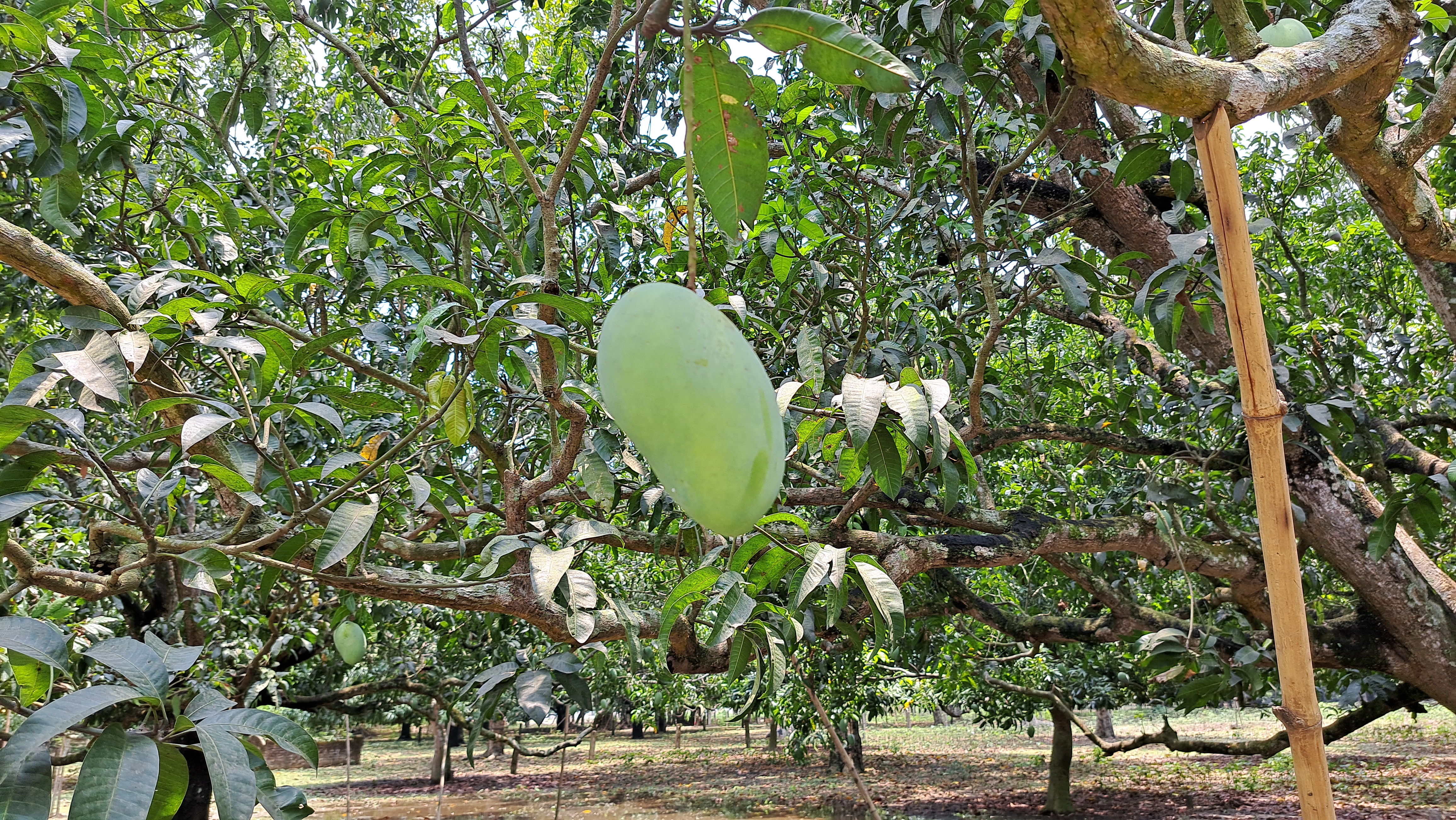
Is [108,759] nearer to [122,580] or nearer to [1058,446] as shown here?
[122,580]

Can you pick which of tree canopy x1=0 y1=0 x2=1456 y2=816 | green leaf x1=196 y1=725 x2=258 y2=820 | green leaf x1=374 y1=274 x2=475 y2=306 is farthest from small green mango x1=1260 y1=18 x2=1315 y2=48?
green leaf x1=196 y1=725 x2=258 y2=820

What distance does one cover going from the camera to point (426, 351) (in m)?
1.43

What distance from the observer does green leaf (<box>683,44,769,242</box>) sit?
620mm

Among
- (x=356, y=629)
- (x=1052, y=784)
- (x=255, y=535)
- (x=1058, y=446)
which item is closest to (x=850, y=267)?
(x=255, y=535)

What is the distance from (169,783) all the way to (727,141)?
887 millimetres

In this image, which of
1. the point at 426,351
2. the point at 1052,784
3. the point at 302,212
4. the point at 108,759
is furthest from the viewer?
the point at 1052,784

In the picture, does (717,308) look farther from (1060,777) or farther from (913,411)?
(1060,777)

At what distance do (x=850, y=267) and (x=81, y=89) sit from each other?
6.84ft

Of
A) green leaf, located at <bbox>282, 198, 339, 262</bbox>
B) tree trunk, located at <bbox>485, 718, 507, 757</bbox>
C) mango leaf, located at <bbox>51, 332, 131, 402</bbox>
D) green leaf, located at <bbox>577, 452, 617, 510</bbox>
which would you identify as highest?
green leaf, located at <bbox>282, 198, 339, 262</bbox>

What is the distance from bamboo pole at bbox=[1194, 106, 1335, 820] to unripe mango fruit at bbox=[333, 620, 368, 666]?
112 inches

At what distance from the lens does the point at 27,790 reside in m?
0.79

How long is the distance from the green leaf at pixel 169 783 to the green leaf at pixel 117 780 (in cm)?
6

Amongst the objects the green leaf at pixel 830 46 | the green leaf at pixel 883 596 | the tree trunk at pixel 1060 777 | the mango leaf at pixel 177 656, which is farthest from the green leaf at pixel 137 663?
the tree trunk at pixel 1060 777

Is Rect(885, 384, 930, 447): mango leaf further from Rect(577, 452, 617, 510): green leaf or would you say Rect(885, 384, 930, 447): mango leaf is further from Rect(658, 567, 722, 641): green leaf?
Rect(577, 452, 617, 510): green leaf
